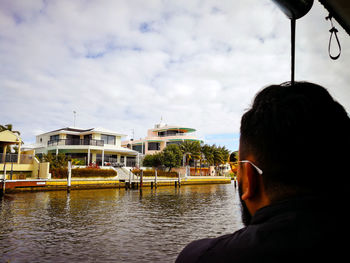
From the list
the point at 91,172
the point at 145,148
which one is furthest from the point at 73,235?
the point at 145,148

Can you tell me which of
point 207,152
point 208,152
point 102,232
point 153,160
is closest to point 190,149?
point 207,152

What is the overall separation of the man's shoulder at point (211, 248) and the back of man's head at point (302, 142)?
9.4 inches

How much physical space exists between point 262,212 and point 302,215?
15 centimetres

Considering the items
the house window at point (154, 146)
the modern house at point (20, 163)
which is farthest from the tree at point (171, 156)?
the modern house at point (20, 163)

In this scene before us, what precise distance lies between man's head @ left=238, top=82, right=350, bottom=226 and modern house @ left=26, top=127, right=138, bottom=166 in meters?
42.1

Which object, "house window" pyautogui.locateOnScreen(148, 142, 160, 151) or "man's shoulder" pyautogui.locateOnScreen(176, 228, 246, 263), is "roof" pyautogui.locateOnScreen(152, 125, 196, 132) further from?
"man's shoulder" pyautogui.locateOnScreen(176, 228, 246, 263)

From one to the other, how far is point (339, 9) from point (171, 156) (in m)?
45.6

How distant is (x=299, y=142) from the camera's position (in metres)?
1.10

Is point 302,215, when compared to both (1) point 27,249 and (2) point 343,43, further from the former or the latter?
(1) point 27,249

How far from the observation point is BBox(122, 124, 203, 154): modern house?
5788cm

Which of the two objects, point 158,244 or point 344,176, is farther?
point 158,244

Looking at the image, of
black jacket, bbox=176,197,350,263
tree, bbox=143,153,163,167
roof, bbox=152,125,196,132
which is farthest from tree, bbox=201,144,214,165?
black jacket, bbox=176,197,350,263

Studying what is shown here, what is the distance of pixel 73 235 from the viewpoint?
10.5 meters

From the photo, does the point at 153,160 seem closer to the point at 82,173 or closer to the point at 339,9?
the point at 82,173
